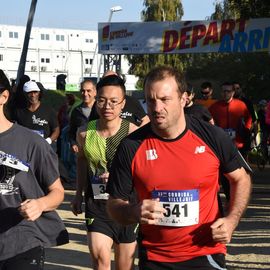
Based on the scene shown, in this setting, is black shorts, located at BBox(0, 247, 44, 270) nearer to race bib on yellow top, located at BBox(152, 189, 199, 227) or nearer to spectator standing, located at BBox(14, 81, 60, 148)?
race bib on yellow top, located at BBox(152, 189, 199, 227)

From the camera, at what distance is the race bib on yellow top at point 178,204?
3811 mm

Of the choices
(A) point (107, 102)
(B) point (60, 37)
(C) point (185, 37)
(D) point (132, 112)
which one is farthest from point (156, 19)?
(A) point (107, 102)

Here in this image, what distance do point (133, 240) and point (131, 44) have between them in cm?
1977

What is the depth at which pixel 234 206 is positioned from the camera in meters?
3.89

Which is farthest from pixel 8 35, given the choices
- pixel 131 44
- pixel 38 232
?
pixel 38 232

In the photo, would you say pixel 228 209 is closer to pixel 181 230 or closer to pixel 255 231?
pixel 181 230

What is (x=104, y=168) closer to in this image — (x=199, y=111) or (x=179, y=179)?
(x=179, y=179)

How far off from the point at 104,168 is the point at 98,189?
6.8 inches

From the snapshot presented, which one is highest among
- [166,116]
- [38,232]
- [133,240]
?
[166,116]

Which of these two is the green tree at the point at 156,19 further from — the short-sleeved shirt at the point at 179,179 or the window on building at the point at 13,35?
the short-sleeved shirt at the point at 179,179

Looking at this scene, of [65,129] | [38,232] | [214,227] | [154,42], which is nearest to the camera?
[214,227]

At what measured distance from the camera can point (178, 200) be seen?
12.5 feet

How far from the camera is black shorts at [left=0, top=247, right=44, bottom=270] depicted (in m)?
3.97

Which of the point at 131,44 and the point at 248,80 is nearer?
the point at 131,44
